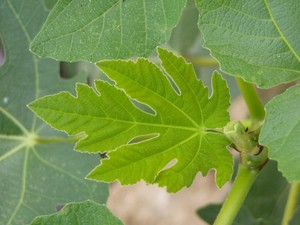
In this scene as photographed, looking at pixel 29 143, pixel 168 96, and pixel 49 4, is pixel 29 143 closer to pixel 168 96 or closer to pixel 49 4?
pixel 49 4

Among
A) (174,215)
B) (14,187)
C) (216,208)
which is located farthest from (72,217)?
(174,215)

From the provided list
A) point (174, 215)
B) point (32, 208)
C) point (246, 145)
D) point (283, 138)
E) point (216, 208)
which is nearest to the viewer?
point (283, 138)

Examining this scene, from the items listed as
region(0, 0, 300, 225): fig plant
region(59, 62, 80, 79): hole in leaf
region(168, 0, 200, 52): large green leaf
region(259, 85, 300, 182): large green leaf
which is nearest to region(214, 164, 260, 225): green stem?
region(0, 0, 300, 225): fig plant

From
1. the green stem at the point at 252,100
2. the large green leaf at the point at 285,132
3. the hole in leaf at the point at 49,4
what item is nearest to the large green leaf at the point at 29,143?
the hole in leaf at the point at 49,4

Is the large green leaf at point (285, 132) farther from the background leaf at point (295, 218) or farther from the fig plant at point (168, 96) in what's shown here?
the background leaf at point (295, 218)

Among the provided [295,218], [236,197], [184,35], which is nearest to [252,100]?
[236,197]

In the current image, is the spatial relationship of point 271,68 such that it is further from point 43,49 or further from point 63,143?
point 63,143
